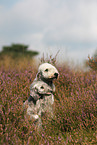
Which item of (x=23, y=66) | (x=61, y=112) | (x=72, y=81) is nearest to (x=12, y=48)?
(x=23, y=66)

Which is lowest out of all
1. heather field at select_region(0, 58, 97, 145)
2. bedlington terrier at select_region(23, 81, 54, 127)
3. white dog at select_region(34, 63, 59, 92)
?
heather field at select_region(0, 58, 97, 145)

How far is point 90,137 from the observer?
8.65 ft

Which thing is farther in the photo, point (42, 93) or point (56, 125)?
point (56, 125)

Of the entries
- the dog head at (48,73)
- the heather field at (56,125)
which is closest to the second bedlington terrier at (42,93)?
the dog head at (48,73)

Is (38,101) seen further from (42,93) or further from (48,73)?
(48,73)

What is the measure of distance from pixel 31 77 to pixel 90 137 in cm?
285

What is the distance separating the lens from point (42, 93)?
2895mm

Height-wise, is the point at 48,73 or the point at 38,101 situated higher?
the point at 48,73

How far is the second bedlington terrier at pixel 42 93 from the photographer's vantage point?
2857mm

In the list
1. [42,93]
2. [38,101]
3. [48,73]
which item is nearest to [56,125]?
[38,101]

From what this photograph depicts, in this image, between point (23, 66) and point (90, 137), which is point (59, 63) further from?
point (90, 137)

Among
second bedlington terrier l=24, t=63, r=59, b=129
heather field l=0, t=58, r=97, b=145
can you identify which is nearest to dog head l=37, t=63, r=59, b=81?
second bedlington terrier l=24, t=63, r=59, b=129

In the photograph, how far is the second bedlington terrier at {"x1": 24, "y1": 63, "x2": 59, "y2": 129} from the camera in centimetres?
286

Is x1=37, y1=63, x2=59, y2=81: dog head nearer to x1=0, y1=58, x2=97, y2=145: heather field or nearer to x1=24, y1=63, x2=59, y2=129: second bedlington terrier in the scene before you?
x1=24, y1=63, x2=59, y2=129: second bedlington terrier
